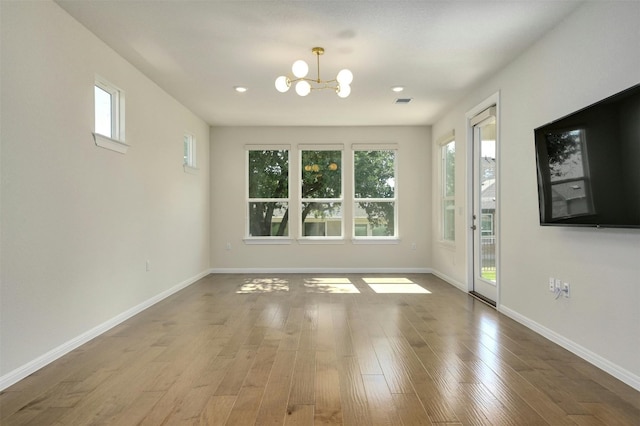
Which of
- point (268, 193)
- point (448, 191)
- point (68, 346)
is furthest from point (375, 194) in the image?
point (68, 346)

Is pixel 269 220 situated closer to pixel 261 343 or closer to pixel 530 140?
pixel 261 343

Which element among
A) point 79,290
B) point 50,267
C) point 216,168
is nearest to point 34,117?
point 50,267

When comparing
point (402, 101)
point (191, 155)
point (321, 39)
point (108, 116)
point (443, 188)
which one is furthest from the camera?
point (443, 188)

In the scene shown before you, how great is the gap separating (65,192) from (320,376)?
7.91ft

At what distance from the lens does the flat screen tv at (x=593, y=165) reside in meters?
2.44

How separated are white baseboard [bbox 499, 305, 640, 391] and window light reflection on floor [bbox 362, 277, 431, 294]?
5.44 ft

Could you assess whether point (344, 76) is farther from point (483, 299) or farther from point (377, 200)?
point (377, 200)

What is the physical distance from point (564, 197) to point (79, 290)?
3.95m

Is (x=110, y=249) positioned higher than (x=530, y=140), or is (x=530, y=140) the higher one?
(x=530, y=140)

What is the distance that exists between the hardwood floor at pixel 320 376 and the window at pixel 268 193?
309 centimetres

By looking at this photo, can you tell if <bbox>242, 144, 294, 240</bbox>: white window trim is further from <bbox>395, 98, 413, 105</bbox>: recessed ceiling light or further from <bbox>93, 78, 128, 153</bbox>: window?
<bbox>93, 78, 128, 153</bbox>: window

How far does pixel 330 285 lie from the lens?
609 cm

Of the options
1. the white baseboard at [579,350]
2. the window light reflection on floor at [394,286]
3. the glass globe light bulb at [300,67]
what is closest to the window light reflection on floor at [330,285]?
the window light reflection on floor at [394,286]

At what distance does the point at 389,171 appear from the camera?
7.46 m
